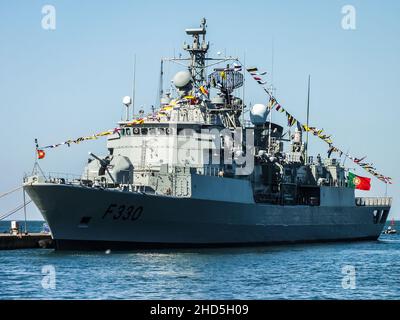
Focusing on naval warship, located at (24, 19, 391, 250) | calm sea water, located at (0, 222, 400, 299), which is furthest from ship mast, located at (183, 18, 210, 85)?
calm sea water, located at (0, 222, 400, 299)

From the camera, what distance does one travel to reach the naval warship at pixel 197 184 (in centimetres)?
3550

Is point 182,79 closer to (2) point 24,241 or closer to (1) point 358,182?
(2) point 24,241

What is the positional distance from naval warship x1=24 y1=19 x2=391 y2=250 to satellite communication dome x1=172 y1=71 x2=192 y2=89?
0.17ft

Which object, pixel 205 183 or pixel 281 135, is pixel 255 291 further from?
pixel 281 135

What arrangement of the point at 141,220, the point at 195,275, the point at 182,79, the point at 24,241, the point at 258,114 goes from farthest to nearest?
the point at 258,114 < the point at 182,79 < the point at 24,241 < the point at 141,220 < the point at 195,275

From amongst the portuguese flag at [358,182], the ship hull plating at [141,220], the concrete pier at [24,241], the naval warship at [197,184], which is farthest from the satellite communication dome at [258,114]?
the concrete pier at [24,241]

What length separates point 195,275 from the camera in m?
29.6

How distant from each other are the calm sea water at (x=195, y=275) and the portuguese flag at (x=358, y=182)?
15673mm

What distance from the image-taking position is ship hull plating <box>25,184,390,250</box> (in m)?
34.8

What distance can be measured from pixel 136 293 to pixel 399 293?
28.7 ft

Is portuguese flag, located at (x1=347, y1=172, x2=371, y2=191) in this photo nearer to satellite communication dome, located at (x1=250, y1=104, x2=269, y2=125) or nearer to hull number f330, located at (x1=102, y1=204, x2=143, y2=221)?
satellite communication dome, located at (x1=250, y1=104, x2=269, y2=125)

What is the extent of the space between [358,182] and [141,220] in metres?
24.8

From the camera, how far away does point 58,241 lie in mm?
35781

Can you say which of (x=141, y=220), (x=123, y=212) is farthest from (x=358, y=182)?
(x=123, y=212)
